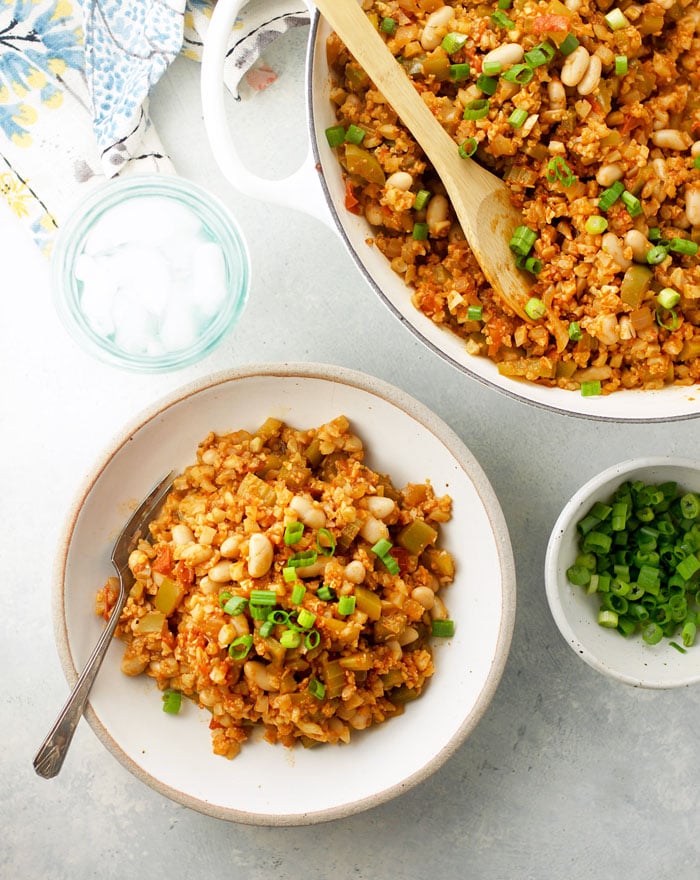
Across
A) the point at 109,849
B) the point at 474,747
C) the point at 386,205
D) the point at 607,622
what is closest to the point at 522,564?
the point at 607,622

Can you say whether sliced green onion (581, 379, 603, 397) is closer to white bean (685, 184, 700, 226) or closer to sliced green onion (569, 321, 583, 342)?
sliced green onion (569, 321, 583, 342)

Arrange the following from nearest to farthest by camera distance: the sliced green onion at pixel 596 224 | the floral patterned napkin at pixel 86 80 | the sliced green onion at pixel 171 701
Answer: the sliced green onion at pixel 596 224 → the sliced green onion at pixel 171 701 → the floral patterned napkin at pixel 86 80

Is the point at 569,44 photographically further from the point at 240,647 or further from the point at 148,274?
the point at 240,647

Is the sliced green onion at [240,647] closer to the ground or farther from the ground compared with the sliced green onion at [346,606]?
farther from the ground

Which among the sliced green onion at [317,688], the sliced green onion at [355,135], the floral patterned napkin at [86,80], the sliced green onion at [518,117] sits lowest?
the sliced green onion at [317,688]

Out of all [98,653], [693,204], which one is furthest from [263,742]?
[693,204]

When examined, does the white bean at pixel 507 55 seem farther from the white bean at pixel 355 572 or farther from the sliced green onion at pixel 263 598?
the sliced green onion at pixel 263 598

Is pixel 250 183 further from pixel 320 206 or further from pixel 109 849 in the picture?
pixel 109 849

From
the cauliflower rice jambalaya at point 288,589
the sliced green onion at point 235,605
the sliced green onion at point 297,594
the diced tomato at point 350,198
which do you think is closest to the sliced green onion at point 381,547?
the cauliflower rice jambalaya at point 288,589
